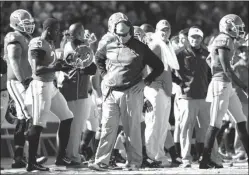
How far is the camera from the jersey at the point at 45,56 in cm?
1197

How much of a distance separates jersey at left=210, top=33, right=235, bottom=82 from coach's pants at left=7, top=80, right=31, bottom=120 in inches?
110

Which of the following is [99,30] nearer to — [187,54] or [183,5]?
[183,5]

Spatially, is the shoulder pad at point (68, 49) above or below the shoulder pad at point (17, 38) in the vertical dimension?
below

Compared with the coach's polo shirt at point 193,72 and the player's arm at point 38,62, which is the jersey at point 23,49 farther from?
the coach's polo shirt at point 193,72

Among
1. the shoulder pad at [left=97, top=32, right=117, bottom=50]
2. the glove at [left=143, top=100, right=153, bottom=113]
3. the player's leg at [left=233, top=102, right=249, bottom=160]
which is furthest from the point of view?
the player's leg at [left=233, top=102, right=249, bottom=160]

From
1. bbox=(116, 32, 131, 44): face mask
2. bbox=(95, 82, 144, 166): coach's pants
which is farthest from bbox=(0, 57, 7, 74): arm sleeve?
bbox=(116, 32, 131, 44): face mask

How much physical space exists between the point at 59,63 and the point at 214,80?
2.32 meters

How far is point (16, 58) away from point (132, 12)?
1097cm

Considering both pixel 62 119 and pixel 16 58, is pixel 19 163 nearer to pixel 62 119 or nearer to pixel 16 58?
pixel 62 119

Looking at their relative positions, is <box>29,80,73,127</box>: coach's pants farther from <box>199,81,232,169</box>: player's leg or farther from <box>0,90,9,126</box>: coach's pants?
<box>199,81,232,169</box>: player's leg

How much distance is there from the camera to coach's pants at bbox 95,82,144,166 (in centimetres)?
1175

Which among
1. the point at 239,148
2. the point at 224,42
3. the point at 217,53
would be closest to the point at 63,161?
the point at 217,53

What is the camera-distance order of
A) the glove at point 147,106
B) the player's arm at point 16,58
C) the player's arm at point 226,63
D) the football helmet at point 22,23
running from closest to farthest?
the glove at point 147,106, the player's arm at point 226,63, the player's arm at point 16,58, the football helmet at point 22,23

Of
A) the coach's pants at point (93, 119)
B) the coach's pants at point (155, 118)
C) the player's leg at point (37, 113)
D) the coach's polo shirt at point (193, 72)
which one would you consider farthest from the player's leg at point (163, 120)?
the player's leg at point (37, 113)
